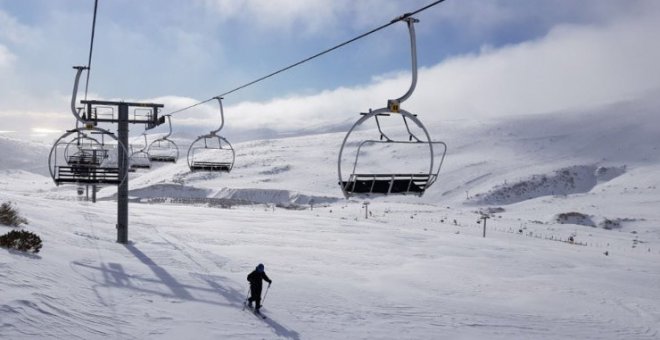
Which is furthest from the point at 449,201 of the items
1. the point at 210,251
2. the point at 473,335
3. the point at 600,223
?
the point at 473,335

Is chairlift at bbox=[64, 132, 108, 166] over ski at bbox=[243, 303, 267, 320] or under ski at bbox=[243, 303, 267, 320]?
over

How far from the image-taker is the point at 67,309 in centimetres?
916

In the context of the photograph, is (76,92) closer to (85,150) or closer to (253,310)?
(85,150)

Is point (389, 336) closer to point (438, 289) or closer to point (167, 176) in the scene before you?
point (438, 289)

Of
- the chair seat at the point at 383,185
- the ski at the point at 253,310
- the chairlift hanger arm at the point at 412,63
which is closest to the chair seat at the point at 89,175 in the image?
the ski at the point at 253,310

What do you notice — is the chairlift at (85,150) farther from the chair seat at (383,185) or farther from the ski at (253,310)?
the chair seat at (383,185)

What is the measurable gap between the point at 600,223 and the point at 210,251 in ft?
118

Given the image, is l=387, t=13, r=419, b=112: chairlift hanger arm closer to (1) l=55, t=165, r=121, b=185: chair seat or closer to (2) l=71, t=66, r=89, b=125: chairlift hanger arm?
(1) l=55, t=165, r=121, b=185: chair seat

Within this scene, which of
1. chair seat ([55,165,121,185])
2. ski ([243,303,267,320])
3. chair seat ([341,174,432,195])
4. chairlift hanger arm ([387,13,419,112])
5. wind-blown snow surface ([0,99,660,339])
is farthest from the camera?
chair seat ([55,165,121,185])

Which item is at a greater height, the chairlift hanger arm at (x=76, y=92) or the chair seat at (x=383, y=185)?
the chairlift hanger arm at (x=76, y=92)

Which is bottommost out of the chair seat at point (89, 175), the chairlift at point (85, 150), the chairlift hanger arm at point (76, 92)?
the chair seat at point (89, 175)

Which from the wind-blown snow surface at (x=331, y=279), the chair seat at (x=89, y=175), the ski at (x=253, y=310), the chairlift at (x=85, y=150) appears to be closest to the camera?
the wind-blown snow surface at (x=331, y=279)

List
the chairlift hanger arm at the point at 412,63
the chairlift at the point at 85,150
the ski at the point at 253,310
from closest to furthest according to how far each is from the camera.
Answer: the chairlift hanger arm at the point at 412,63 < the ski at the point at 253,310 < the chairlift at the point at 85,150

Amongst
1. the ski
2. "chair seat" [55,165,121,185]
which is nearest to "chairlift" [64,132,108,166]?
"chair seat" [55,165,121,185]
